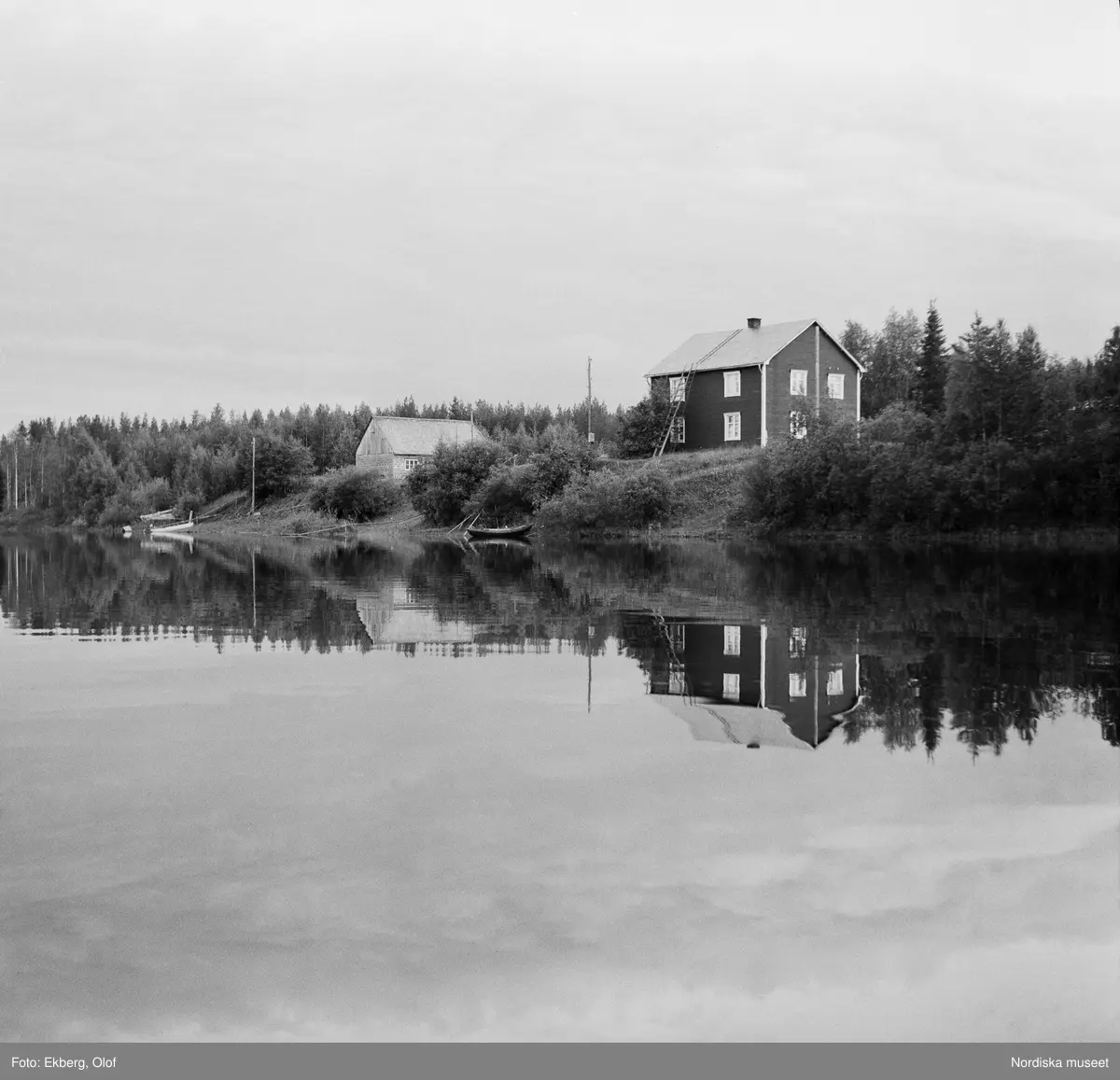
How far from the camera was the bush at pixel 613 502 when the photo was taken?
53.8 m

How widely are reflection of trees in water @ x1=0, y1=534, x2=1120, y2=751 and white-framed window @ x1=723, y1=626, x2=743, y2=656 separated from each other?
0.90m

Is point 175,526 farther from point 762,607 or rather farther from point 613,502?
point 762,607

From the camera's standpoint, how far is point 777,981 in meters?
4.84

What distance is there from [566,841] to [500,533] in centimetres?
5123

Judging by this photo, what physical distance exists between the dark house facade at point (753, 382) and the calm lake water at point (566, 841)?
148ft

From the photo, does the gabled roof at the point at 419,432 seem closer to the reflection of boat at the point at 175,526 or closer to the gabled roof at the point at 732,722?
the reflection of boat at the point at 175,526

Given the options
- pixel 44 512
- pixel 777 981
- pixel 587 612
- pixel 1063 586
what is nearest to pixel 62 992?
pixel 777 981

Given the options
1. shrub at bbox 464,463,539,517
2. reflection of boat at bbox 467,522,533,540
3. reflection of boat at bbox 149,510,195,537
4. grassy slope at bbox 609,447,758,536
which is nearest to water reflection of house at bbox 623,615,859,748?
grassy slope at bbox 609,447,758,536

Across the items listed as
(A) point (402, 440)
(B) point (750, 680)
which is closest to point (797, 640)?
(B) point (750, 680)

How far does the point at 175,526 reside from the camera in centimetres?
9050

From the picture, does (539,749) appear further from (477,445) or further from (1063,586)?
(477,445)

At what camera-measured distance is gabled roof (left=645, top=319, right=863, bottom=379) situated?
60000 millimetres

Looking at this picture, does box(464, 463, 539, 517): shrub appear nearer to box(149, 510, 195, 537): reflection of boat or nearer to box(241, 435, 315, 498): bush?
box(149, 510, 195, 537): reflection of boat
